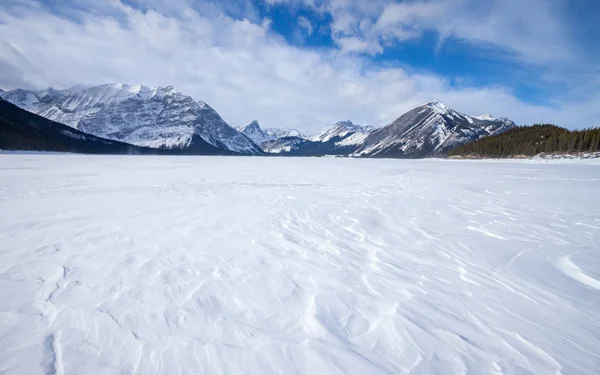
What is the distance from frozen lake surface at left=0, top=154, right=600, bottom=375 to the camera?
9.69ft

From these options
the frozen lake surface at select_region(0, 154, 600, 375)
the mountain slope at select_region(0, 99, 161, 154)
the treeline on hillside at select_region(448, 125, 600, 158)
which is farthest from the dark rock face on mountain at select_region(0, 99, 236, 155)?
the treeline on hillside at select_region(448, 125, 600, 158)

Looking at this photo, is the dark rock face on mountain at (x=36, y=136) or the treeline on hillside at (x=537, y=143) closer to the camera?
the treeline on hillside at (x=537, y=143)

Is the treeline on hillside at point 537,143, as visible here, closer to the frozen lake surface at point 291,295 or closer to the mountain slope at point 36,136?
the frozen lake surface at point 291,295

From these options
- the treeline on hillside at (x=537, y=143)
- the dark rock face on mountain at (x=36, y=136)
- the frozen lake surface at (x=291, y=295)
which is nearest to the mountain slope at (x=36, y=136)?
the dark rock face on mountain at (x=36, y=136)

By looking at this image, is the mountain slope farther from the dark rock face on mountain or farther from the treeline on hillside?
the treeline on hillside

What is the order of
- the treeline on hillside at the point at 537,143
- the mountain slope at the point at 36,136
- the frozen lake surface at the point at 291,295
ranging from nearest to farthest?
1. the frozen lake surface at the point at 291,295
2. the treeline on hillside at the point at 537,143
3. the mountain slope at the point at 36,136

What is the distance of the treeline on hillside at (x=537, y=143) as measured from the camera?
76.6 metres

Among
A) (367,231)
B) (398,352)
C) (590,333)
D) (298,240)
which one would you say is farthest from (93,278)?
(590,333)

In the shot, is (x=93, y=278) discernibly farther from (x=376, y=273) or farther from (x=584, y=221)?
(x=584, y=221)

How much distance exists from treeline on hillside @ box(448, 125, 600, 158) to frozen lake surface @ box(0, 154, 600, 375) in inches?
3933

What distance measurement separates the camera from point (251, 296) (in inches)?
163

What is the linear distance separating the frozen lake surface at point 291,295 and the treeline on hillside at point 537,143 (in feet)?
328

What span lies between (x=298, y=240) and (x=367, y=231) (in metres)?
2.22

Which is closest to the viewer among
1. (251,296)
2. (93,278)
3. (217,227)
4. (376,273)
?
(251,296)
